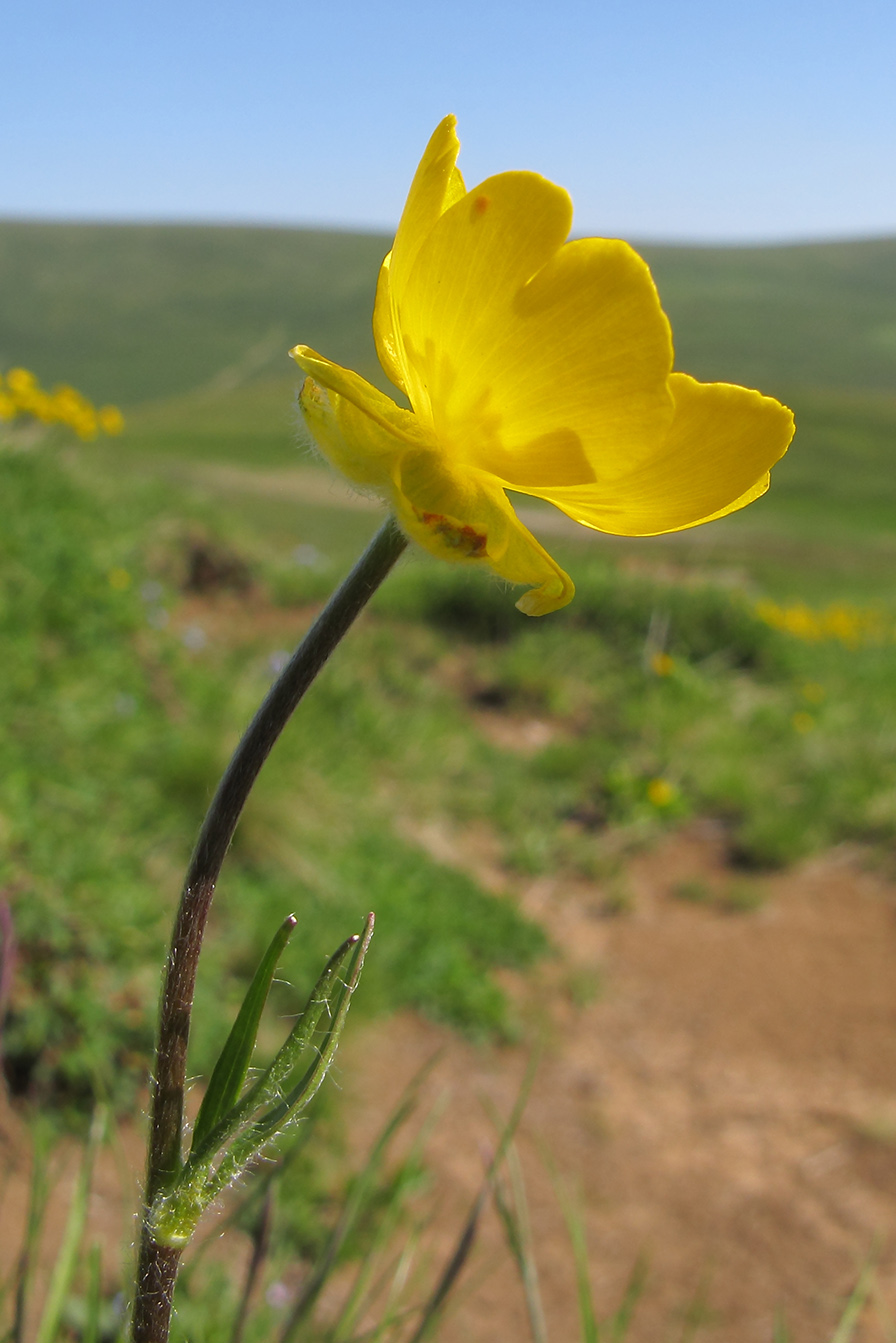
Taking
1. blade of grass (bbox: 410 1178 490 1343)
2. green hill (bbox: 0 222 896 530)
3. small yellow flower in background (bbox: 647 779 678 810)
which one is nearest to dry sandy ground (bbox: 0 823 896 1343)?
small yellow flower in background (bbox: 647 779 678 810)

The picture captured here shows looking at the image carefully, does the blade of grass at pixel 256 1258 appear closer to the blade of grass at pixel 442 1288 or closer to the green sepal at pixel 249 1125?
the blade of grass at pixel 442 1288

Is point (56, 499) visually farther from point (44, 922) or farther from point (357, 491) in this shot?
point (357, 491)

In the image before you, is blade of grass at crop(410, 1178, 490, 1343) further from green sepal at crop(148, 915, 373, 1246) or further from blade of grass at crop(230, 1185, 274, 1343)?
green sepal at crop(148, 915, 373, 1246)

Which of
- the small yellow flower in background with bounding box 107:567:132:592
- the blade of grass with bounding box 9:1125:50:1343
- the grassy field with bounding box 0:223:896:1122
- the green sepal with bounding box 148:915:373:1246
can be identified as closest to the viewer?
the green sepal with bounding box 148:915:373:1246

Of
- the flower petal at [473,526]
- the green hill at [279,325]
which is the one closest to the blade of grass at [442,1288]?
the flower petal at [473,526]

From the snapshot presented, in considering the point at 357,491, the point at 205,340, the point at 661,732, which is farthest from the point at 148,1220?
the point at 205,340

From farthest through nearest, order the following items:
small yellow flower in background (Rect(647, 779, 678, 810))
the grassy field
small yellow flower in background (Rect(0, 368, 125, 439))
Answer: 1. small yellow flower in background (Rect(647, 779, 678, 810))
2. small yellow flower in background (Rect(0, 368, 125, 439))
3. the grassy field

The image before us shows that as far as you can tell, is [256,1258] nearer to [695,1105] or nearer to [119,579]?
[695,1105]
